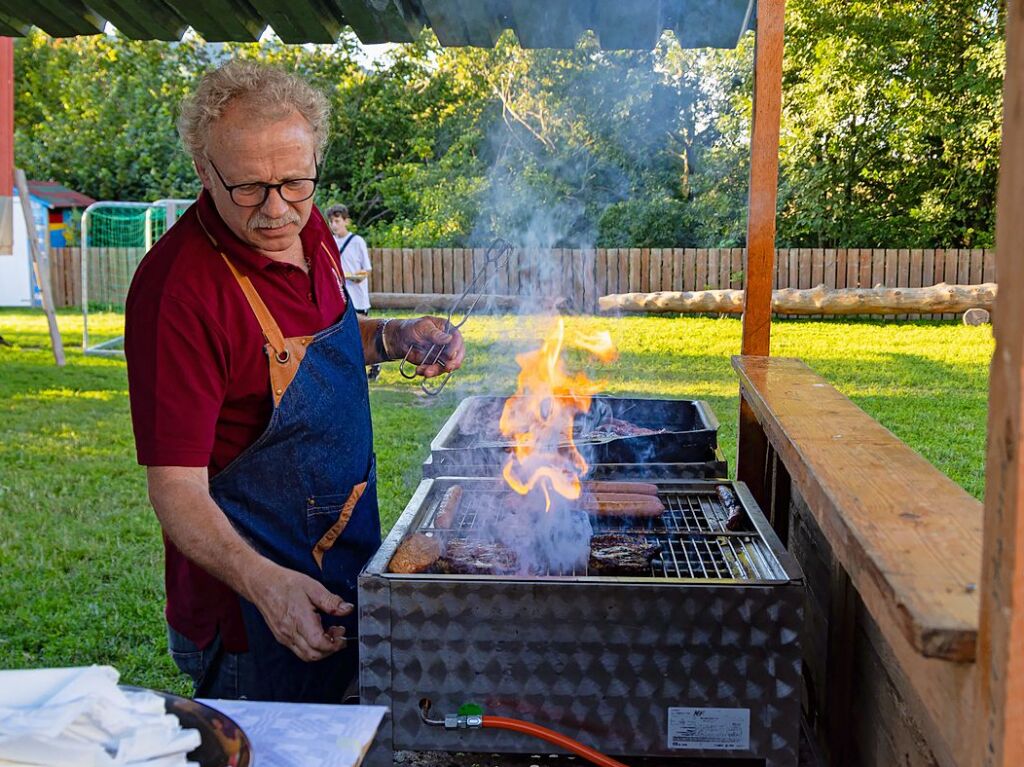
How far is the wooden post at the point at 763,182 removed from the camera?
10.1 feet

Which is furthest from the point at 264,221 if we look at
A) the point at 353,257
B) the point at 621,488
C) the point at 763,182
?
the point at 353,257

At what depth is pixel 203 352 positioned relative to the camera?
79.6 inches

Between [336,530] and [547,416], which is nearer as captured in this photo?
[336,530]

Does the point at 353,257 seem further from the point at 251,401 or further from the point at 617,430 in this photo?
the point at 251,401

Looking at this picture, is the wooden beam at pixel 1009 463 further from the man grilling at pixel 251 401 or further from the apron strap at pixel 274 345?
the apron strap at pixel 274 345

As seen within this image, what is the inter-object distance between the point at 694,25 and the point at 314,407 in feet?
7.67

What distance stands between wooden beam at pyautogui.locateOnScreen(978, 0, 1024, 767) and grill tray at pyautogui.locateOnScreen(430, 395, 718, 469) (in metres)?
2.11

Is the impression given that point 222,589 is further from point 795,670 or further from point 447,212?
point 447,212

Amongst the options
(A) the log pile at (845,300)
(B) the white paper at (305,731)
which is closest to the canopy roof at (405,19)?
(B) the white paper at (305,731)

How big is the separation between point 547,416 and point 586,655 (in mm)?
1640

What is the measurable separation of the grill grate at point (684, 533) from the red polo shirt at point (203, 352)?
50 centimetres

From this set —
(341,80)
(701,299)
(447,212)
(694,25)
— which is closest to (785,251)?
(701,299)

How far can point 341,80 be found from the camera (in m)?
21.1

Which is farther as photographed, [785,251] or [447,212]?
[447,212]
